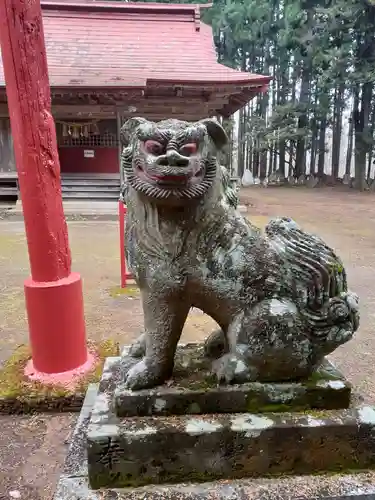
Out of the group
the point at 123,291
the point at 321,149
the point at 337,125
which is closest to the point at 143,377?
the point at 123,291

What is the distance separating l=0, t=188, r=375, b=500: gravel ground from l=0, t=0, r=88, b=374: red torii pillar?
439 millimetres

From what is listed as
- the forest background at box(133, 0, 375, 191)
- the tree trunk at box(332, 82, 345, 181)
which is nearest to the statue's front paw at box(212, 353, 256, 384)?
the forest background at box(133, 0, 375, 191)

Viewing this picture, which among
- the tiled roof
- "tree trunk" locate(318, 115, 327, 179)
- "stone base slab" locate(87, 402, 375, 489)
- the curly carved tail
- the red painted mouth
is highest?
the tiled roof

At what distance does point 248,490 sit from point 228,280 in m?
0.65

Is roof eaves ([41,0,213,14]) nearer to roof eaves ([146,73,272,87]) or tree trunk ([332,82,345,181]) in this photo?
roof eaves ([146,73,272,87])

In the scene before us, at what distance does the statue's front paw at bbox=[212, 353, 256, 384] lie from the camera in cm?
141

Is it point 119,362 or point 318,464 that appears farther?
point 119,362

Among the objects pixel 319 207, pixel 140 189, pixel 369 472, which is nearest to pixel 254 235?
pixel 140 189

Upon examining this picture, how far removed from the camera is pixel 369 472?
1398 mm

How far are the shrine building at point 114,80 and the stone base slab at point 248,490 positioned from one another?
8.56 m

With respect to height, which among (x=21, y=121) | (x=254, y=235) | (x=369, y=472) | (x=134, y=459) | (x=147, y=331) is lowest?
(x=369, y=472)

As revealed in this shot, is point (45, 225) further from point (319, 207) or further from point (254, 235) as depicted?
point (319, 207)

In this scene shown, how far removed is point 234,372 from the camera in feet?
4.62

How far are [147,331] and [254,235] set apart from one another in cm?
48
